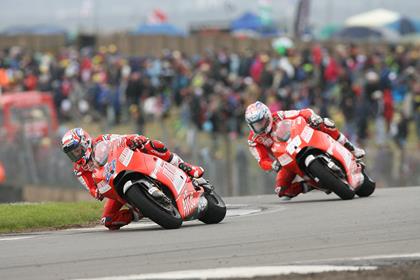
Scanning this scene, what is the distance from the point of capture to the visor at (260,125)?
15.8 meters

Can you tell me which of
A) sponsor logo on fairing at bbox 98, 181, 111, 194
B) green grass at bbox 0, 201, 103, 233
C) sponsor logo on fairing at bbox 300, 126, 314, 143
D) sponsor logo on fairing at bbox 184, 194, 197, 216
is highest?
sponsor logo on fairing at bbox 300, 126, 314, 143

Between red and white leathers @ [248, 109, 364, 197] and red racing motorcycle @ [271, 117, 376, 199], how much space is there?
3.9 inches

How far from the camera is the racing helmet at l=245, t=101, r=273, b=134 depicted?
1568 centimetres

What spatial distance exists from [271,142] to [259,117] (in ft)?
1.85

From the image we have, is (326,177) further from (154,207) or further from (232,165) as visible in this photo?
(232,165)

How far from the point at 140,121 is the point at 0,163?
309cm

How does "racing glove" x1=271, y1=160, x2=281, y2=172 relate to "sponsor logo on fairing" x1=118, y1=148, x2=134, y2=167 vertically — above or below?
below

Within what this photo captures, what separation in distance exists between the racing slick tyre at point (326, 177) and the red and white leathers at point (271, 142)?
69cm

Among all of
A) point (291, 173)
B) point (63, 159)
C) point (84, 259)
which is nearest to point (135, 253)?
point (84, 259)

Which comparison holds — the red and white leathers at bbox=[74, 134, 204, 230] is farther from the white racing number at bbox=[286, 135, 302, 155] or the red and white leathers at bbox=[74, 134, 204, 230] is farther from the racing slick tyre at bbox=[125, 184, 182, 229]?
the white racing number at bbox=[286, 135, 302, 155]

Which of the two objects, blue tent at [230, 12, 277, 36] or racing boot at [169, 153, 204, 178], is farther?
blue tent at [230, 12, 277, 36]

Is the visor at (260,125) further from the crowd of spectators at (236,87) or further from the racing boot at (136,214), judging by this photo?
the crowd of spectators at (236,87)

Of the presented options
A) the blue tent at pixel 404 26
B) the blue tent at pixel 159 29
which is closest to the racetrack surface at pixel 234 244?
the blue tent at pixel 404 26

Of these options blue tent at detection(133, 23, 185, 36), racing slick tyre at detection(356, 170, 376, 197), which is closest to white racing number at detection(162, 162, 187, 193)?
racing slick tyre at detection(356, 170, 376, 197)
